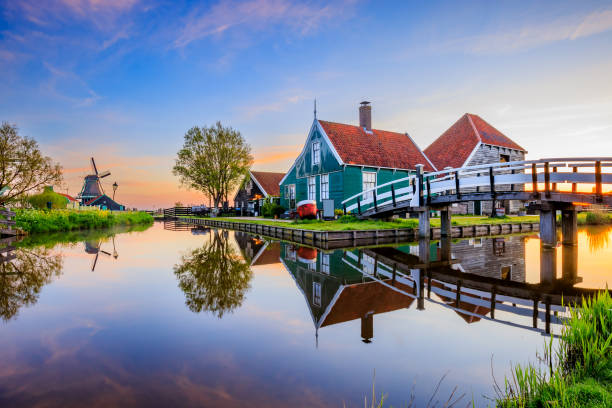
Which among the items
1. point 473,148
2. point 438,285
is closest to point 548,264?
point 438,285

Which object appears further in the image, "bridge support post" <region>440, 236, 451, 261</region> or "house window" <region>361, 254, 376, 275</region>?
"bridge support post" <region>440, 236, 451, 261</region>

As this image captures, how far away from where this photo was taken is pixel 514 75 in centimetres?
1623

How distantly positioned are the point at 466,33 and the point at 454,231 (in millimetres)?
9761

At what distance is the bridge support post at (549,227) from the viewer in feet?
40.2

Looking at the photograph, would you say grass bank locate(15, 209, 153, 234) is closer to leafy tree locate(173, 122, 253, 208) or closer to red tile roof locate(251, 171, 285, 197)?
leafy tree locate(173, 122, 253, 208)

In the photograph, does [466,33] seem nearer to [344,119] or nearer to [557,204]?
[557,204]

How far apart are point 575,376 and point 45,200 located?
113ft

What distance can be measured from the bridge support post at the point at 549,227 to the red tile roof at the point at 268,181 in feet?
89.2

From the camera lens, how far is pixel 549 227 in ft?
40.8

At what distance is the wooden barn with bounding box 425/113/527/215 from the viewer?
26547mm

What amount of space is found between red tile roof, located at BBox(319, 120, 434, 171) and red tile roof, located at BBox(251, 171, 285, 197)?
14700 mm

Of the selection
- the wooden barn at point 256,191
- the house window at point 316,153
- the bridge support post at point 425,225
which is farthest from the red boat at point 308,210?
the wooden barn at point 256,191

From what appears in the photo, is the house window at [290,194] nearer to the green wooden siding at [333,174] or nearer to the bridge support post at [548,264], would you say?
the green wooden siding at [333,174]

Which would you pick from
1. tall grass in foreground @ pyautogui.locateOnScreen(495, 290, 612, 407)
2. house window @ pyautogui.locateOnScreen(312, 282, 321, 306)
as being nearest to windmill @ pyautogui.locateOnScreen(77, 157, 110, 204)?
house window @ pyautogui.locateOnScreen(312, 282, 321, 306)
